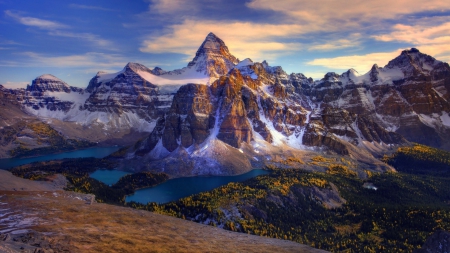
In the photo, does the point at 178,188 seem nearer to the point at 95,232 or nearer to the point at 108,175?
the point at 108,175

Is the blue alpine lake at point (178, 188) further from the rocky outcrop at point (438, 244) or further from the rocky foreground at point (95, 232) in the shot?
the rocky outcrop at point (438, 244)

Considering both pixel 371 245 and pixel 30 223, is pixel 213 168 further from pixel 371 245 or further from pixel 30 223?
pixel 30 223

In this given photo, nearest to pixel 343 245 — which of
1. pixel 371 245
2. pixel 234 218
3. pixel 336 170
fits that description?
pixel 371 245

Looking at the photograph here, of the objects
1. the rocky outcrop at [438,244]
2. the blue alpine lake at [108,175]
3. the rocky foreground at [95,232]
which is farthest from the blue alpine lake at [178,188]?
the rocky outcrop at [438,244]

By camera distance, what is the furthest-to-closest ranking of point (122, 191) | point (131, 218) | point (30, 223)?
point (122, 191)
point (131, 218)
point (30, 223)

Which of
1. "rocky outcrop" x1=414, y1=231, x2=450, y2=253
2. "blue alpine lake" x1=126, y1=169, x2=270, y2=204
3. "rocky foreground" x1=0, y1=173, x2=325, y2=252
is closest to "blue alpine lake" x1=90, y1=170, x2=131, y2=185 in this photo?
"blue alpine lake" x1=126, y1=169, x2=270, y2=204

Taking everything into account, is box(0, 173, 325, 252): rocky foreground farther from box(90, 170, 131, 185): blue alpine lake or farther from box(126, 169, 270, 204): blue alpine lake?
box(90, 170, 131, 185): blue alpine lake

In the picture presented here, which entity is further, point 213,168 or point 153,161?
point 153,161

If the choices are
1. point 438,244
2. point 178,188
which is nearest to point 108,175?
point 178,188
